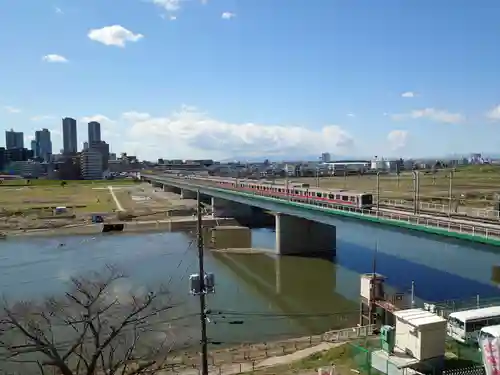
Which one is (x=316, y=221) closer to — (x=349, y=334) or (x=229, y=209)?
(x=349, y=334)

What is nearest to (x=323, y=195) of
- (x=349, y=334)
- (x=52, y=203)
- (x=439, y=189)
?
(x=349, y=334)

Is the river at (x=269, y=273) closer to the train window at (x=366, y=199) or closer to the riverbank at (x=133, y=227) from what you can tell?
the train window at (x=366, y=199)

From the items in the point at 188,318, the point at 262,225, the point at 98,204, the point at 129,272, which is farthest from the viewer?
the point at 98,204

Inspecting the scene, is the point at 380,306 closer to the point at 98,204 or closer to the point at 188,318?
the point at 188,318

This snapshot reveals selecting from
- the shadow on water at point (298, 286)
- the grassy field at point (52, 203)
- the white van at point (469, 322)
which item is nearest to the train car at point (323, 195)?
the shadow on water at point (298, 286)

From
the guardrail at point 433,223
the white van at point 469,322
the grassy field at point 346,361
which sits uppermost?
the guardrail at point 433,223

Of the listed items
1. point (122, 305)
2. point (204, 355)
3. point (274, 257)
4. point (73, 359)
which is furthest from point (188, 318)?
point (274, 257)

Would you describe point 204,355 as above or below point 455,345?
above
